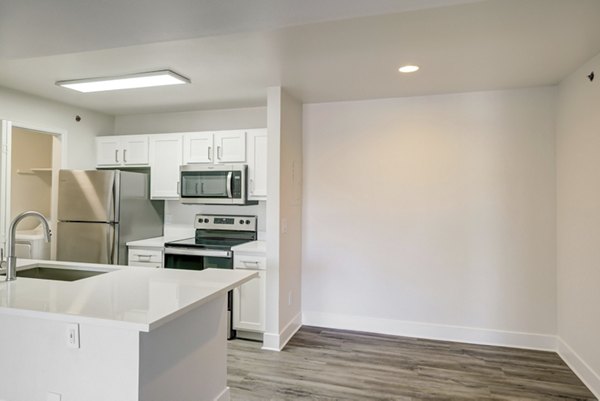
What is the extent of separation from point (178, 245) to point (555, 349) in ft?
12.3

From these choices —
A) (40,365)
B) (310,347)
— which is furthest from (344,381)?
(40,365)

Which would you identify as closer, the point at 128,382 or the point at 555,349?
the point at 128,382

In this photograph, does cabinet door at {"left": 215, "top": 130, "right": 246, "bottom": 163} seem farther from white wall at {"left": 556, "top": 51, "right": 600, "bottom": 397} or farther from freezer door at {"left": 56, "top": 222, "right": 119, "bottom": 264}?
white wall at {"left": 556, "top": 51, "right": 600, "bottom": 397}

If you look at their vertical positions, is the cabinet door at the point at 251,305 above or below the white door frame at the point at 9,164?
below

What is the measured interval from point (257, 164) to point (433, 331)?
2.49m

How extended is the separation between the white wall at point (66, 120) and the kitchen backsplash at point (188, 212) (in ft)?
3.68

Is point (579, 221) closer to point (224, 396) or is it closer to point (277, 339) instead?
point (277, 339)

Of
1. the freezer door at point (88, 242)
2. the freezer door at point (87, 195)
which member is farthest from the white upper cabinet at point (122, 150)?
the freezer door at point (88, 242)

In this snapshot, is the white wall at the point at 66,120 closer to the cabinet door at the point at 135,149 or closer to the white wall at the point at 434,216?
the cabinet door at the point at 135,149

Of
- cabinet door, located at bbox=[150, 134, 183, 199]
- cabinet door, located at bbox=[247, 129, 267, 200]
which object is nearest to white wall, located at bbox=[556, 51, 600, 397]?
cabinet door, located at bbox=[247, 129, 267, 200]

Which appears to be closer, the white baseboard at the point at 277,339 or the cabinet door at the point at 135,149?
the white baseboard at the point at 277,339

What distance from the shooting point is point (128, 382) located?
64.2 inches

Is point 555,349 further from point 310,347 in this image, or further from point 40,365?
point 40,365

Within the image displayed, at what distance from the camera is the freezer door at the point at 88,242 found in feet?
12.6
